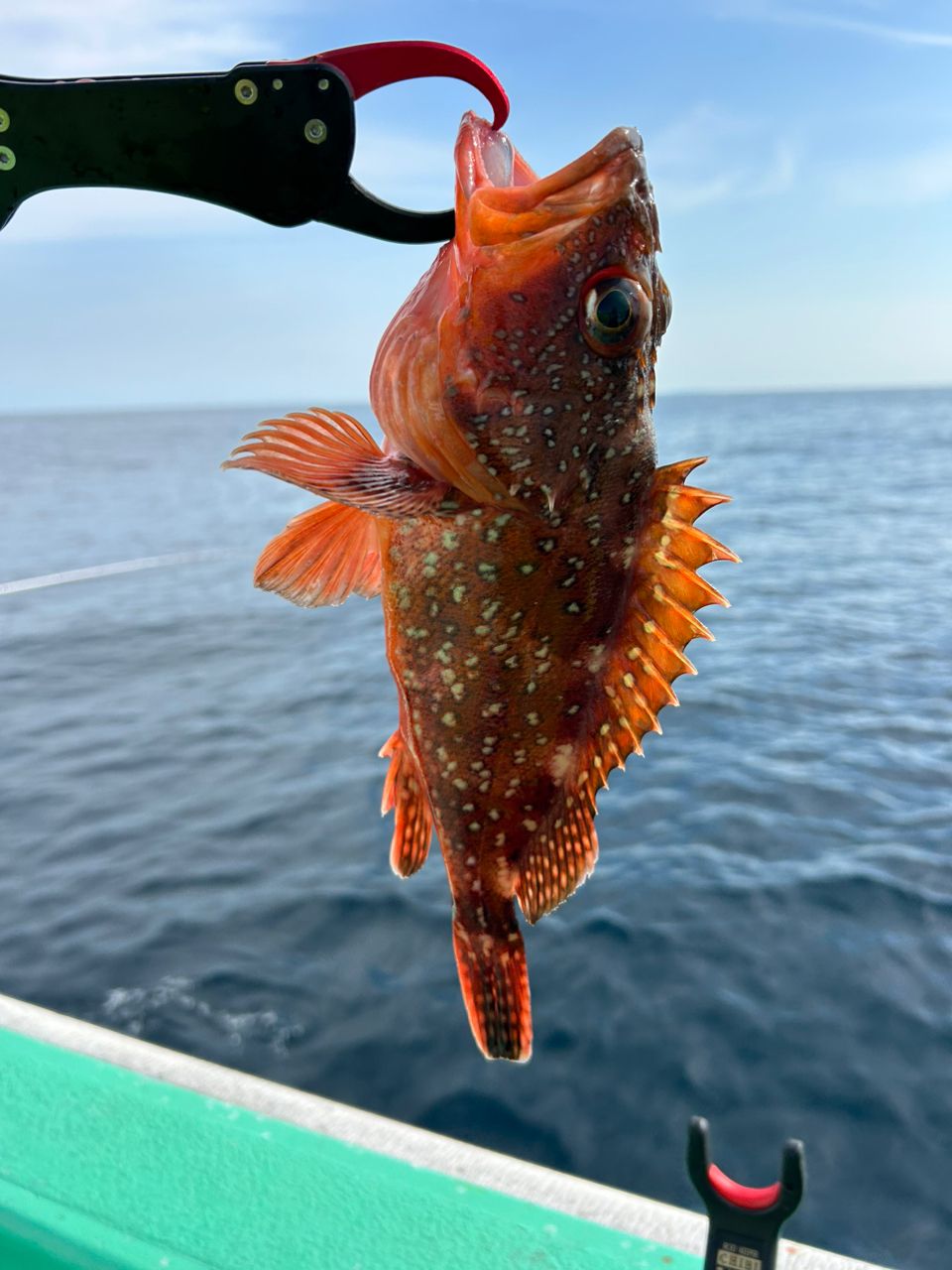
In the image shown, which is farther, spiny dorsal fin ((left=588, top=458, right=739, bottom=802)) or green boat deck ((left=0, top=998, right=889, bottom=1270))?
green boat deck ((left=0, top=998, right=889, bottom=1270))

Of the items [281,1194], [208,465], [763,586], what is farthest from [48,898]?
[208,465]

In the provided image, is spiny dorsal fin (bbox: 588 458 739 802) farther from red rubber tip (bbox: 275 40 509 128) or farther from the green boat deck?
the green boat deck

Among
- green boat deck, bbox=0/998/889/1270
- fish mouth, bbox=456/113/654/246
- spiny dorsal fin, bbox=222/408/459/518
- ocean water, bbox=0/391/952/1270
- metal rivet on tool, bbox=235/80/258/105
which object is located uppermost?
metal rivet on tool, bbox=235/80/258/105

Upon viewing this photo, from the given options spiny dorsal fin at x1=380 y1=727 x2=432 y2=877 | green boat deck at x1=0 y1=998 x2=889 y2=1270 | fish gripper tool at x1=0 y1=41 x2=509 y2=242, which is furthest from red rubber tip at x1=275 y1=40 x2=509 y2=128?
green boat deck at x1=0 y1=998 x2=889 y2=1270

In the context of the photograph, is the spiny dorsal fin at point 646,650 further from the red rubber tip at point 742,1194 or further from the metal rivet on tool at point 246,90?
the red rubber tip at point 742,1194

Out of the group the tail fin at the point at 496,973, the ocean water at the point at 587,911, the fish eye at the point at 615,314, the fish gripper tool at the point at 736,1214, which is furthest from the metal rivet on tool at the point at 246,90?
the ocean water at the point at 587,911

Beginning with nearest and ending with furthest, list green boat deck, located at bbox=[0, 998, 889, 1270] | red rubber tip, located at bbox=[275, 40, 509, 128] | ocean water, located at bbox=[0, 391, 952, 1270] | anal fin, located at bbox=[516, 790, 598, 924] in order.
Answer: red rubber tip, located at bbox=[275, 40, 509, 128]
anal fin, located at bbox=[516, 790, 598, 924]
green boat deck, located at bbox=[0, 998, 889, 1270]
ocean water, located at bbox=[0, 391, 952, 1270]

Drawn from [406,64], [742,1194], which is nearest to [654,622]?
[406,64]

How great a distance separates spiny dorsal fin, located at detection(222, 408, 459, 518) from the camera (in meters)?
1.53

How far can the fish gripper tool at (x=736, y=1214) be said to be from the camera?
7.12 feet

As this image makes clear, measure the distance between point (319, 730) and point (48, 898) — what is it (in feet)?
15.5

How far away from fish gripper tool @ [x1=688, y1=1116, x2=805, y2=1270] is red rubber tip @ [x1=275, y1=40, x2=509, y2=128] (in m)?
1.97

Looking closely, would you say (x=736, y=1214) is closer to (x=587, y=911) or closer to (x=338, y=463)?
(x=338, y=463)

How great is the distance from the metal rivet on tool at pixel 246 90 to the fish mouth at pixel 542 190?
1.13 ft
